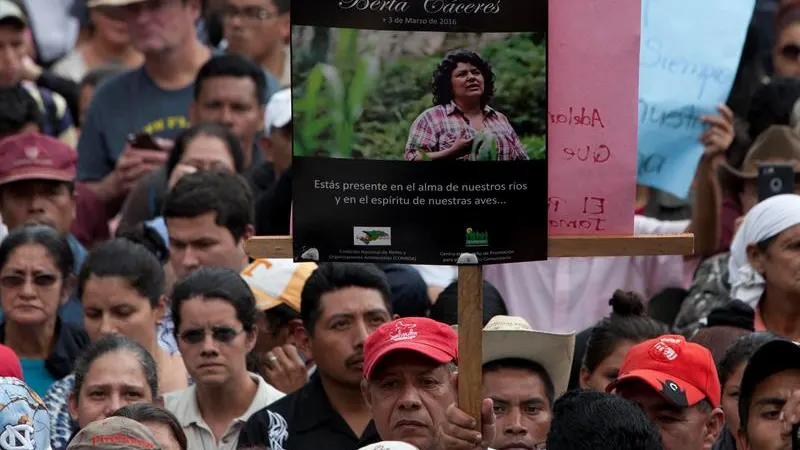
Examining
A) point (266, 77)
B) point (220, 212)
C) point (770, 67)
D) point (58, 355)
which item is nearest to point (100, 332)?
point (58, 355)

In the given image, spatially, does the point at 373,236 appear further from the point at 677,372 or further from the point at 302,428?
the point at 302,428

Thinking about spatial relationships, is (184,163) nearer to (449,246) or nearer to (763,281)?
(763,281)

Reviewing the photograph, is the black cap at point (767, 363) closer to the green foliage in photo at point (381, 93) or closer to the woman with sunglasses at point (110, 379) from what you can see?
the green foliage in photo at point (381, 93)

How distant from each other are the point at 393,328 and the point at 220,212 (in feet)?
9.65

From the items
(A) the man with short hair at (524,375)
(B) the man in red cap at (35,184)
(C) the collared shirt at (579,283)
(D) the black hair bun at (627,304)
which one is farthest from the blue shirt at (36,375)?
(D) the black hair bun at (627,304)

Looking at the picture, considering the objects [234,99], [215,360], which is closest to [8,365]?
[215,360]

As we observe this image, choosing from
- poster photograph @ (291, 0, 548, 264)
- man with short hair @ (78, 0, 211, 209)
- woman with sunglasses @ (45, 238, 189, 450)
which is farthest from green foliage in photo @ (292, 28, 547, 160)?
man with short hair @ (78, 0, 211, 209)

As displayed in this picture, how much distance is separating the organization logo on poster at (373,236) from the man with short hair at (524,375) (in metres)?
1.60

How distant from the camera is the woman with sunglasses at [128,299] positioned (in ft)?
32.2

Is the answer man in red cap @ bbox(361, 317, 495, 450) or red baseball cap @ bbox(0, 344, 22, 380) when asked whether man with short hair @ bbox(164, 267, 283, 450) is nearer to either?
red baseball cap @ bbox(0, 344, 22, 380)

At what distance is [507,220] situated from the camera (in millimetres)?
6566

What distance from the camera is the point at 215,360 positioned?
916 centimetres

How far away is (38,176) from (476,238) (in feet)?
17.7

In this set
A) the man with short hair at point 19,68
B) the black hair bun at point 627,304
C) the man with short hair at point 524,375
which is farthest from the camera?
the man with short hair at point 19,68
